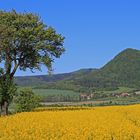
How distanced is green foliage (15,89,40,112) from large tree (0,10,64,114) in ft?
4.56

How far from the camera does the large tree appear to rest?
46.9m

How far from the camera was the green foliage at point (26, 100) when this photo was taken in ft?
157

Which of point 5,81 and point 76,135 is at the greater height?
point 5,81

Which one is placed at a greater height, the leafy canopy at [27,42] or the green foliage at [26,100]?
the leafy canopy at [27,42]

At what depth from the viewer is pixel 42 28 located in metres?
48.5

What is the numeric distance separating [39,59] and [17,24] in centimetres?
391

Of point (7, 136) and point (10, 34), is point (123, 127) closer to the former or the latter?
point (7, 136)

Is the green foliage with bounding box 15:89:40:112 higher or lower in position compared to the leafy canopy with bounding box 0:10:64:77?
lower

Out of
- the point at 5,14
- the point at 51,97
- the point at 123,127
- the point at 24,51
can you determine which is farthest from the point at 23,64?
the point at 51,97

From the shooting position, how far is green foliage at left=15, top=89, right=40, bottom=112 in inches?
1881

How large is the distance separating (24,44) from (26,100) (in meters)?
5.13

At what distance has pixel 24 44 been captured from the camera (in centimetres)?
4781

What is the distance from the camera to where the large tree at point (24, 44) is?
46.9 meters

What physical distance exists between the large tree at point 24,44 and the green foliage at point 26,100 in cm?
139
